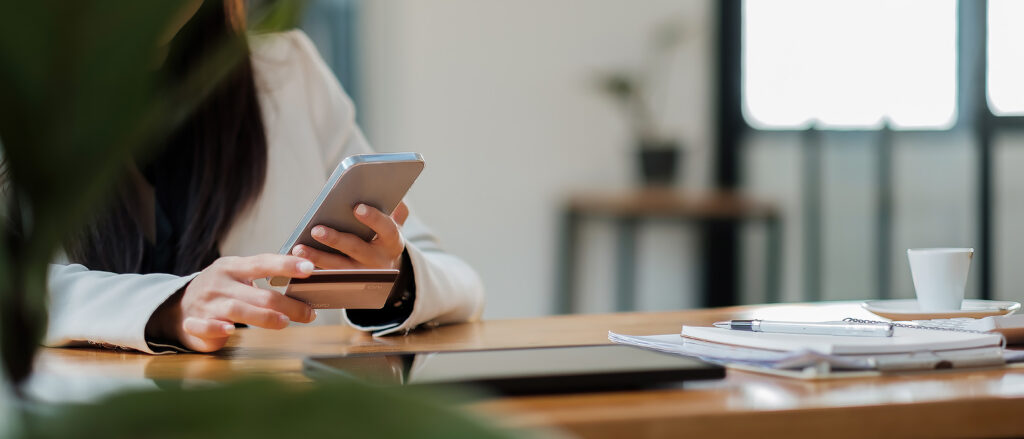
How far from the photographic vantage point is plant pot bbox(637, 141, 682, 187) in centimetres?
342

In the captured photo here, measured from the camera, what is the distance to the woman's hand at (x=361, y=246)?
0.96m

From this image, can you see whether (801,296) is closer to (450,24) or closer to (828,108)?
(828,108)

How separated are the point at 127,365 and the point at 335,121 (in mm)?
818

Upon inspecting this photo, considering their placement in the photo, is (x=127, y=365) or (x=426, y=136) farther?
(x=426, y=136)

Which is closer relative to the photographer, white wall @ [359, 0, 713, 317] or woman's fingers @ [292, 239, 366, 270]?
woman's fingers @ [292, 239, 366, 270]

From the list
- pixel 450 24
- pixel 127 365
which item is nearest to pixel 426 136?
pixel 450 24

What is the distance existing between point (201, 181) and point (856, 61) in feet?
8.69

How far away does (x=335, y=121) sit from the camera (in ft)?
5.19

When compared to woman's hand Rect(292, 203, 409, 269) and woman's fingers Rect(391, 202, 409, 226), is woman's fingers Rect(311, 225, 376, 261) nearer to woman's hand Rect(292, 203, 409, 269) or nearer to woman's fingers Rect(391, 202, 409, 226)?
woman's hand Rect(292, 203, 409, 269)

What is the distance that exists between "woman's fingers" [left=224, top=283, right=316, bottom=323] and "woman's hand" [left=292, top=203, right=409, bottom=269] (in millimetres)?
74

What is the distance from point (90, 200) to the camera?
192 mm

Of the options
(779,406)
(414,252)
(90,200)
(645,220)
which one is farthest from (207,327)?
(645,220)

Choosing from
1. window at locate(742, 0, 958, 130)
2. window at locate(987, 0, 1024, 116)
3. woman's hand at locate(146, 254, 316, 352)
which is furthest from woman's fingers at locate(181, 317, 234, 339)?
window at locate(987, 0, 1024, 116)

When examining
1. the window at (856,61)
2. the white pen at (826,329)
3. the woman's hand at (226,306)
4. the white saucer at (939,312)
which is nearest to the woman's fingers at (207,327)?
the woman's hand at (226,306)
